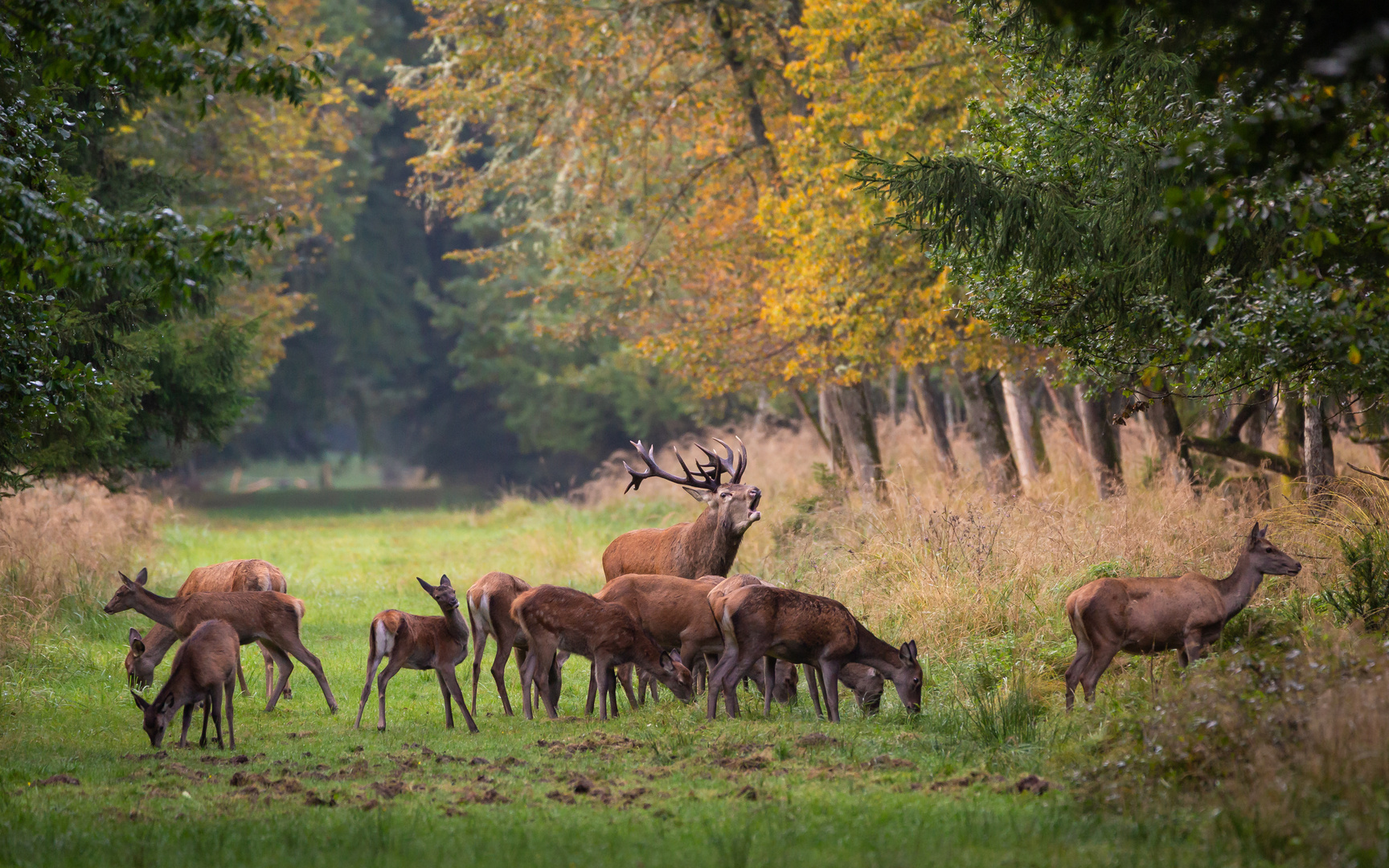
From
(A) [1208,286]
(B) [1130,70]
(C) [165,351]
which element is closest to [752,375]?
(C) [165,351]

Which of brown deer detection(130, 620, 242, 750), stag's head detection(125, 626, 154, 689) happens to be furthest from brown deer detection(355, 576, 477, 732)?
stag's head detection(125, 626, 154, 689)

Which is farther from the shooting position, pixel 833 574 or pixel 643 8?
pixel 643 8

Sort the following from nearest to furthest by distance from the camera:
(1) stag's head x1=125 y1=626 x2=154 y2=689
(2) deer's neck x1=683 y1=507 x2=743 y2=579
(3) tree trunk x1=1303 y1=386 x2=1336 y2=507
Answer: (1) stag's head x1=125 y1=626 x2=154 y2=689 → (3) tree trunk x1=1303 y1=386 x2=1336 y2=507 → (2) deer's neck x1=683 y1=507 x2=743 y2=579

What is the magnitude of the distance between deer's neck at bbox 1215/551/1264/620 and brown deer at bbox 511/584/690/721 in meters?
4.18

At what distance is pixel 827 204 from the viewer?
16422 mm

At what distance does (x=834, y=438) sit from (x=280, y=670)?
13968 millimetres

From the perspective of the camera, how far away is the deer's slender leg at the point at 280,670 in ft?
34.4

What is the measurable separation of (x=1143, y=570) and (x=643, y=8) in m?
12.0

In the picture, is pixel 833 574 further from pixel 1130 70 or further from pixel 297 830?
pixel 297 830

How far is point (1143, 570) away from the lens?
11812 mm

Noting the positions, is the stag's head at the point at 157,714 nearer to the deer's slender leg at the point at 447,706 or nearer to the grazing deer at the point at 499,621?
the deer's slender leg at the point at 447,706

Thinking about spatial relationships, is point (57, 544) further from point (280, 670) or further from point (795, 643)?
point (795, 643)

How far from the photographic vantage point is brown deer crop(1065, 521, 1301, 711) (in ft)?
29.6

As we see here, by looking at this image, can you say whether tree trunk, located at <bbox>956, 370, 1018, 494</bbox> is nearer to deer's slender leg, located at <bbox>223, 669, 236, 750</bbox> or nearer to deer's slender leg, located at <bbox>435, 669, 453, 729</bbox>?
deer's slender leg, located at <bbox>435, 669, 453, 729</bbox>
